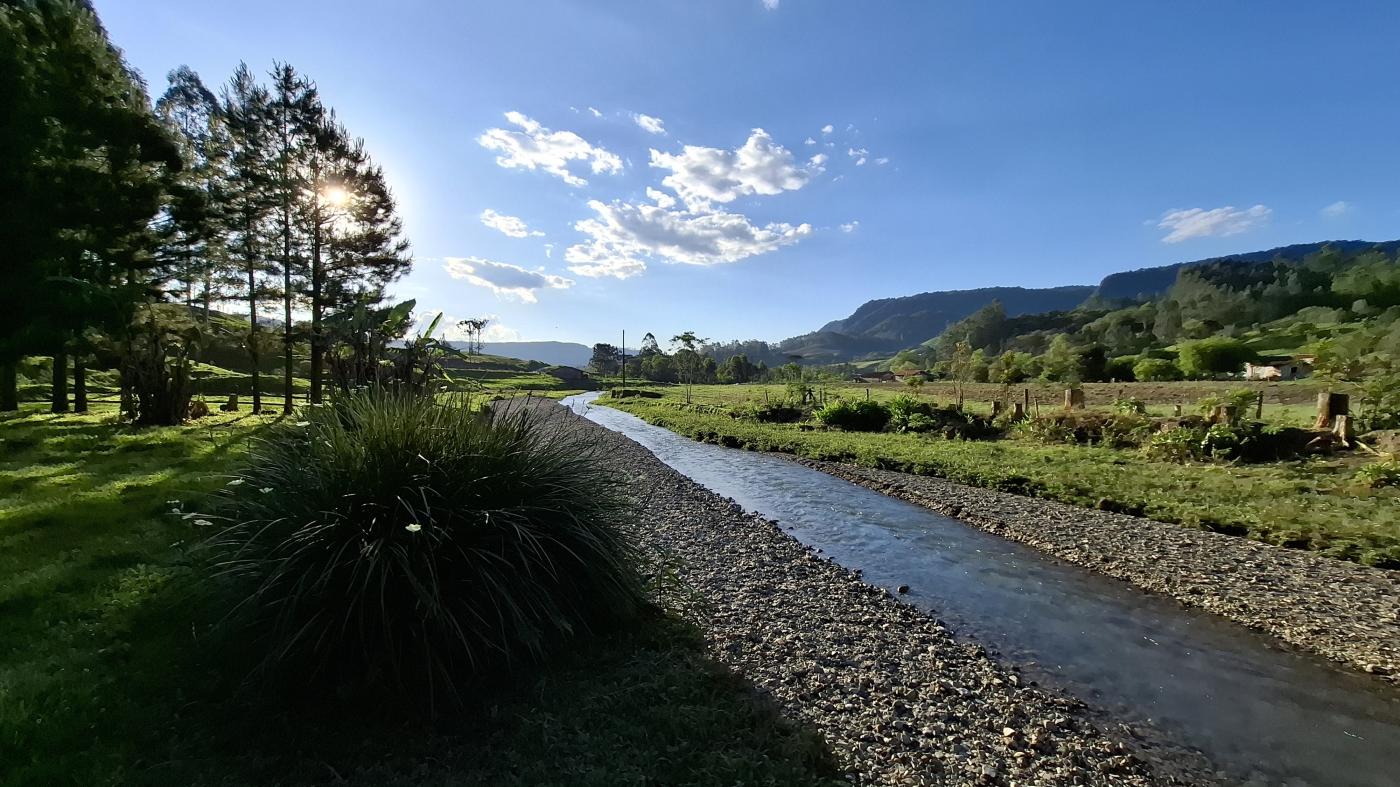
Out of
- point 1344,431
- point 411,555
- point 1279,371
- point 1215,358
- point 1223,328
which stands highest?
point 1223,328

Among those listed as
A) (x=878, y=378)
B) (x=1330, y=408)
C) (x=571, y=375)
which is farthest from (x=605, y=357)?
(x=1330, y=408)

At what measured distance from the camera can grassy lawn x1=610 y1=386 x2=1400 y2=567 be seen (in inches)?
368

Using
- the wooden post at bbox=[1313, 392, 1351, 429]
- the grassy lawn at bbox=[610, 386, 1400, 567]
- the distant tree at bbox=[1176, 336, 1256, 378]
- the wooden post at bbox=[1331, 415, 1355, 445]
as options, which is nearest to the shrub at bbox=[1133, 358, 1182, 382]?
the distant tree at bbox=[1176, 336, 1256, 378]

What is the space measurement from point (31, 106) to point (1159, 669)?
63.3 ft

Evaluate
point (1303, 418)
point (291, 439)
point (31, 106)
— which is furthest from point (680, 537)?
point (1303, 418)

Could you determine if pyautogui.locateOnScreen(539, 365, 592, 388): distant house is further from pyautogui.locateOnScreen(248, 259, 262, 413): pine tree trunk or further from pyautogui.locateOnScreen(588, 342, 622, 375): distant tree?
pyautogui.locateOnScreen(248, 259, 262, 413): pine tree trunk

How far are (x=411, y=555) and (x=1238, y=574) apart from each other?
1045cm

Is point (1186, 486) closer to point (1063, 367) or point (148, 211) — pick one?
point (148, 211)

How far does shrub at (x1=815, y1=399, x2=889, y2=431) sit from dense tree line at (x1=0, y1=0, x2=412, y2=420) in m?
20.1

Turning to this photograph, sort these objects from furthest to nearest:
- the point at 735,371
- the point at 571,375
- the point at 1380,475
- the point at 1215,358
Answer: the point at 735,371, the point at 571,375, the point at 1215,358, the point at 1380,475

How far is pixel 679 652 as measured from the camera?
17.1ft

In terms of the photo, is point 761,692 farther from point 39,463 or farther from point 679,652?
point 39,463

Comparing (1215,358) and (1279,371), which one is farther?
(1215,358)

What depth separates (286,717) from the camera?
Answer: 3.77 m
